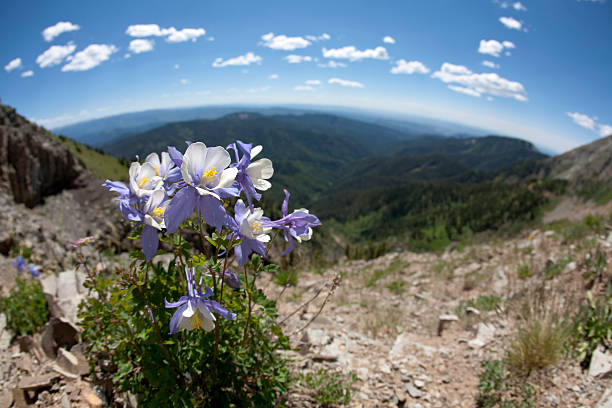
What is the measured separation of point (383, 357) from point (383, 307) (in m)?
2.81

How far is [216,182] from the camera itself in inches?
58.1

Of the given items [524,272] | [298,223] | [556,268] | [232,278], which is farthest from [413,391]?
[524,272]

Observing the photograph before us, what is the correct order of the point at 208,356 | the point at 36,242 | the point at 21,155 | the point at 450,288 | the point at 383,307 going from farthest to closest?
the point at 21,155, the point at 36,242, the point at 450,288, the point at 383,307, the point at 208,356

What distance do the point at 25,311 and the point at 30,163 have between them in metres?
20.6

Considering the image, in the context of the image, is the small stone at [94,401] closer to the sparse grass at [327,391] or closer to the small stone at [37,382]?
the small stone at [37,382]

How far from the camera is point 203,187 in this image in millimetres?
1426

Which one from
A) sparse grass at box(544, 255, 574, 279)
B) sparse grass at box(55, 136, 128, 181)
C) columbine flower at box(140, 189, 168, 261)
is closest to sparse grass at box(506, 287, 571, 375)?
sparse grass at box(544, 255, 574, 279)

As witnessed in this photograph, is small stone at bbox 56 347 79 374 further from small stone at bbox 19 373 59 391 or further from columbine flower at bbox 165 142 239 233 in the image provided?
columbine flower at bbox 165 142 239 233

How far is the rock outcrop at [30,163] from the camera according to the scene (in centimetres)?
1780

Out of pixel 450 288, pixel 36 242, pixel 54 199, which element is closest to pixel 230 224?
pixel 450 288

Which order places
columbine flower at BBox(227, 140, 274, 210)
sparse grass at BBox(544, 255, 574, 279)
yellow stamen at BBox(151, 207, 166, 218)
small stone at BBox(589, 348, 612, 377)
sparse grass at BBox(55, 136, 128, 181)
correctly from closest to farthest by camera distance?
1. yellow stamen at BBox(151, 207, 166, 218)
2. columbine flower at BBox(227, 140, 274, 210)
3. small stone at BBox(589, 348, 612, 377)
4. sparse grass at BBox(544, 255, 574, 279)
5. sparse grass at BBox(55, 136, 128, 181)

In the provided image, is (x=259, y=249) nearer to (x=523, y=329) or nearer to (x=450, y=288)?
(x=523, y=329)

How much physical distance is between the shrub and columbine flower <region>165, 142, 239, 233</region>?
4.53 meters

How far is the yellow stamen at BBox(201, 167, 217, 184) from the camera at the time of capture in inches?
57.5
